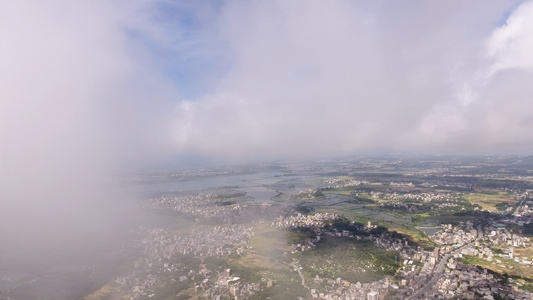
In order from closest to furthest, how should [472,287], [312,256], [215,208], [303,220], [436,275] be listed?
1. [472,287]
2. [436,275]
3. [312,256]
4. [303,220]
5. [215,208]

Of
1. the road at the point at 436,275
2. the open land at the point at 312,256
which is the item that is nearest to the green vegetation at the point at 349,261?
the open land at the point at 312,256

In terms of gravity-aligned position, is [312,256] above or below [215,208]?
below

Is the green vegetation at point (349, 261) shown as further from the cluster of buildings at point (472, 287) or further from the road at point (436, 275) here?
the cluster of buildings at point (472, 287)

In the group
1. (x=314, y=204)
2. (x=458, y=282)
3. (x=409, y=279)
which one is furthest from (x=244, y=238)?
(x=314, y=204)

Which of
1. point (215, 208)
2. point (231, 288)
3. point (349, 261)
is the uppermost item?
→ point (215, 208)

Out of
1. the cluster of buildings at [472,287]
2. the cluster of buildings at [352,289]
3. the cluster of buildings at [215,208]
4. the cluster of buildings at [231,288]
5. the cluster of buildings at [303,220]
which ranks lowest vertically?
the cluster of buildings at [472,287]

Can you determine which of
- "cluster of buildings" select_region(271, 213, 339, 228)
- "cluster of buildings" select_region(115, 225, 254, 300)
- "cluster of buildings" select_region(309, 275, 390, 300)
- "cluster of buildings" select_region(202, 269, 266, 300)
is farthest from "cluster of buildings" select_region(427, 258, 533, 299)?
"cluster of buildings" select_region(271, 213, 339, 228)

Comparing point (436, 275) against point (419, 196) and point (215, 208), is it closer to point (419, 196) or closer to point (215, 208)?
point (215, 208)

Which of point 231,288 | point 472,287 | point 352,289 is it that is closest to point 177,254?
point 231,288

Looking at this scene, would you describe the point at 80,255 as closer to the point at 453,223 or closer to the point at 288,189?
the point at 453,223

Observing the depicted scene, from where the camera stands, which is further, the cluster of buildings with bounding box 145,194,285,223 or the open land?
the cluster of buildings with bounding box 145,194,285,223

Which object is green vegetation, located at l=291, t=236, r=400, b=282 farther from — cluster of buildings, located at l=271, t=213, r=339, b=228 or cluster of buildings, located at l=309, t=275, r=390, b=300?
cluster of buildings, located at l=271, t=213, r=339, b=228
